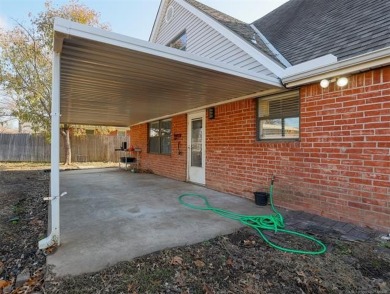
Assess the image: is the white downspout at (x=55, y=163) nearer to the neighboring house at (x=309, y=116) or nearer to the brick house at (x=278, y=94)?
the brick house at (x=278, y=94)

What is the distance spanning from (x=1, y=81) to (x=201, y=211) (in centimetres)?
1324

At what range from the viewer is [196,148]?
7.67 m

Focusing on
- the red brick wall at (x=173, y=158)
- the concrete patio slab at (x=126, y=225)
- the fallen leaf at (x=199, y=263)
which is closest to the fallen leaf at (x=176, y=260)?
the fallen leaf at (x=199, y=263)

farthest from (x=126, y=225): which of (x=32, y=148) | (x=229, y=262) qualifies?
(x=32, y=148)

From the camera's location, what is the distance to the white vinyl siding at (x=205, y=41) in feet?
18.5

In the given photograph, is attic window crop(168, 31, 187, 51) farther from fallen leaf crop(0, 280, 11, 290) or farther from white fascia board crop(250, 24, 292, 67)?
fallen leaf crop(0, 280, 11, 290)

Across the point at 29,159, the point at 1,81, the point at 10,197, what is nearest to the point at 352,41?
the point at 10,197

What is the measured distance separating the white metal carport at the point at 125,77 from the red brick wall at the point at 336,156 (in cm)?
102

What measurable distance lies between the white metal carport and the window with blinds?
1.05 ft

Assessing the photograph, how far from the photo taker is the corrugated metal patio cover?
2.74m

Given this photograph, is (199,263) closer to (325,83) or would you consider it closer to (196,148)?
(325,83)

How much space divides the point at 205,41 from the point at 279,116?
364 cm

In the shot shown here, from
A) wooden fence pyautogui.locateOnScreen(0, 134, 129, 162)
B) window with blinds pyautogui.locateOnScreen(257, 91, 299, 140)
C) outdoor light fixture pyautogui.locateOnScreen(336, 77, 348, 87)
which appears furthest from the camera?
wooden fence pyautogui.locateOnScreen(0, 134, 129, 162)

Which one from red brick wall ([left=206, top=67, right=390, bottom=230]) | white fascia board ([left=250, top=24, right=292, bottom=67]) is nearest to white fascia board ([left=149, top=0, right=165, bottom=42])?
white fascia board ([left=250, top=24, right=292, bottom=67])
